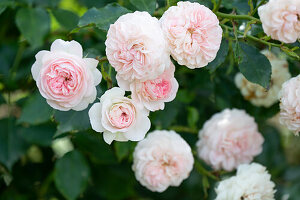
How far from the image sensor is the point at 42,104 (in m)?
1.32

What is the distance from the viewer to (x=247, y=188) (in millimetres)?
1138

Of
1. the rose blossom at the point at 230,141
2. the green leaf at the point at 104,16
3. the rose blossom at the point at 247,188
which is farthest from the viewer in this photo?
the rose blossom at the point at 230,141

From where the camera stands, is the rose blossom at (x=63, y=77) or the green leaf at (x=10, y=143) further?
the green leaf at (x=10, y=143)

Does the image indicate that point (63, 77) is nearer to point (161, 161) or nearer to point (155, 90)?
point (155, 90)

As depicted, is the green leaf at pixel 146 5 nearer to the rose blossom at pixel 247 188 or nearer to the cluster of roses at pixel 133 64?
the cluster of roses at pixel 133 64

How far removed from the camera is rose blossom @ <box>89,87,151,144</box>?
93 centimetres

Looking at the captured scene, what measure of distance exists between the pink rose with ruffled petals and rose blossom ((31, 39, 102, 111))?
0.27ft

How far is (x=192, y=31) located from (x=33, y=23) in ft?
2.09

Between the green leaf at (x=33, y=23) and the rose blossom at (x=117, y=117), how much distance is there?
52 cm

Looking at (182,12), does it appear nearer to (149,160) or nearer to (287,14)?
(287,14)

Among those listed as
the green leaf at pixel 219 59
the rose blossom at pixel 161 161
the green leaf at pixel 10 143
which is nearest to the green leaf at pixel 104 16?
the green leaf at pixel 219 59

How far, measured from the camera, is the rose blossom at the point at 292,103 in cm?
106

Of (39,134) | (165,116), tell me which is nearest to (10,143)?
(39,134)

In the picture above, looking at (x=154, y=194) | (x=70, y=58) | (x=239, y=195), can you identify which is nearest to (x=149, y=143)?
(x=239, y=195)
